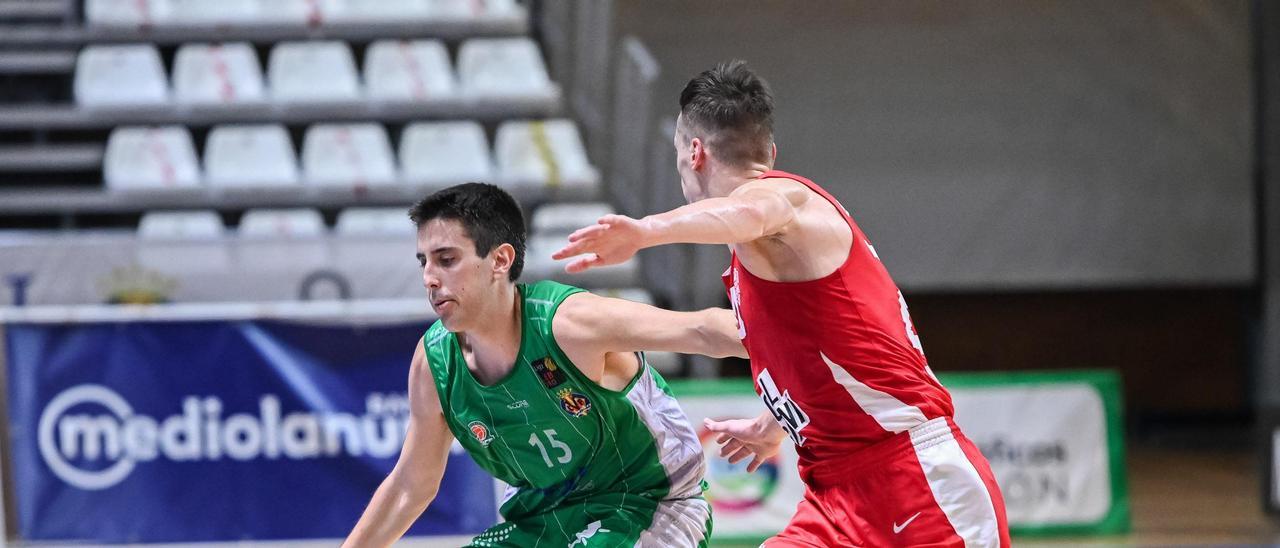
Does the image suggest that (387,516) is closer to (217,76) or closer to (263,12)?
(217,76)

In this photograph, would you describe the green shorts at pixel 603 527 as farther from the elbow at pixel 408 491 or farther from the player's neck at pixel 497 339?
the player's neck at pixel 497 339

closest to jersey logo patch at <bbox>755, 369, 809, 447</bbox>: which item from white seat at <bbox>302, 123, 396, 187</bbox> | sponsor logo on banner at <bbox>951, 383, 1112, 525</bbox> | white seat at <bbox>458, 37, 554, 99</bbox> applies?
sponsor logo on banner at <bbox>951, 383, 1112, 525</bbox>

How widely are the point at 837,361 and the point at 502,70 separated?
22.3ft

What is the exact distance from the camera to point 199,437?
21.2ft

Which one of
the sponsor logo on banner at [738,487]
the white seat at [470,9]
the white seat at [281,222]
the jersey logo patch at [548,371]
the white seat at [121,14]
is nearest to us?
the jersey logo patch at [548,371]

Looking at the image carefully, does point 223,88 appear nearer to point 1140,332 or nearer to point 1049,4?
point 1049,4

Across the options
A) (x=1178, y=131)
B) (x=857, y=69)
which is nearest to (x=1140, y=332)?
(x=1178, y=131)

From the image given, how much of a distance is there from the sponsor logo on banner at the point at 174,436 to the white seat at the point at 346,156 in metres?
2.55

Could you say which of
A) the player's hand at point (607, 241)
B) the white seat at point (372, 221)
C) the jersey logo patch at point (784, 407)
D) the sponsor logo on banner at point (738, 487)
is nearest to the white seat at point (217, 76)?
the white seat at point (372, 221)

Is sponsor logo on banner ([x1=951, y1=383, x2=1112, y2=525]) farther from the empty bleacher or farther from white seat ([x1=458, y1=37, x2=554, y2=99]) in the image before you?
white seat ([x1=458, y1=37, x2=554, y2=99])

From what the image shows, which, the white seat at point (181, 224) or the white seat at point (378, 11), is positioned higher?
the white seat at point (378, 11)

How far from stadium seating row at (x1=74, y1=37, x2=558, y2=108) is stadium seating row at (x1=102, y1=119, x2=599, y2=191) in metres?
0.30

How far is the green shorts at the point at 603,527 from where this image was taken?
3.23m

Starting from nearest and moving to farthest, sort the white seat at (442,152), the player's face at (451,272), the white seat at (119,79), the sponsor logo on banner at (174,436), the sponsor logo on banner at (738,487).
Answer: the player's face at (451,272)
the sponsor logo on banner at (174,436)
the sponsor logo on banner at (738,487)
the white seat at (442,152)
the white seat at (119,79)
